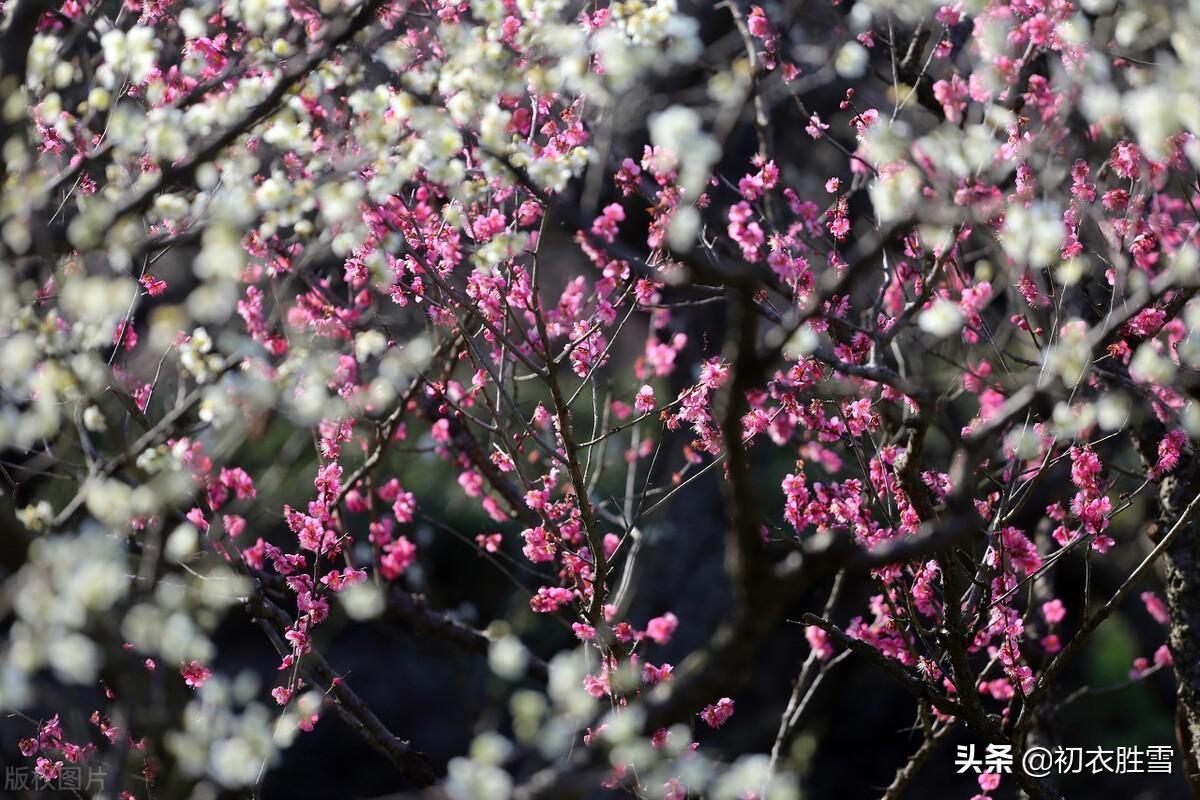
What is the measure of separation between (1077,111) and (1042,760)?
298cm

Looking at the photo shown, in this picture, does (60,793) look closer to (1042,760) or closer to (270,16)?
(270,16)

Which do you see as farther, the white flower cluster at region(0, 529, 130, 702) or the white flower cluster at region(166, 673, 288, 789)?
the white flower cluster at region(166, 673, 288, 789)

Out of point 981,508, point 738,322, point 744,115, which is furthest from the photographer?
point 744,115

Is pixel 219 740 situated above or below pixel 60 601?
below

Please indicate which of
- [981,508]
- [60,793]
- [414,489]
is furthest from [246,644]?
[981,508]

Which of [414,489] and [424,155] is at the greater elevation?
[424,155]

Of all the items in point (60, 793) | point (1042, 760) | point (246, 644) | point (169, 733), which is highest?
point (169, 733)

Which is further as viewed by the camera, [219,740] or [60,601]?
[219,740]

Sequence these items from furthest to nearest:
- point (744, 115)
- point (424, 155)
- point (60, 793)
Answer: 1. point (744, 115)
2. point (60, 793)
3. point (424, 155)

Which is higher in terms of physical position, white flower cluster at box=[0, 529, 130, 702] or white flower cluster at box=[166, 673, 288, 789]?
white flower cluster at box=[0, 529, 130, 702]

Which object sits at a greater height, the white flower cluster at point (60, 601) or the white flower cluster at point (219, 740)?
the white flower cluster at point (60, 601)

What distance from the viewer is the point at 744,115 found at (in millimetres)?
8531

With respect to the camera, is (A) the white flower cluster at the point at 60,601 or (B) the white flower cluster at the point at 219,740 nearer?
(A) the white flower cluster at the point at 60,601

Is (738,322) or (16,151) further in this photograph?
(16,151)
